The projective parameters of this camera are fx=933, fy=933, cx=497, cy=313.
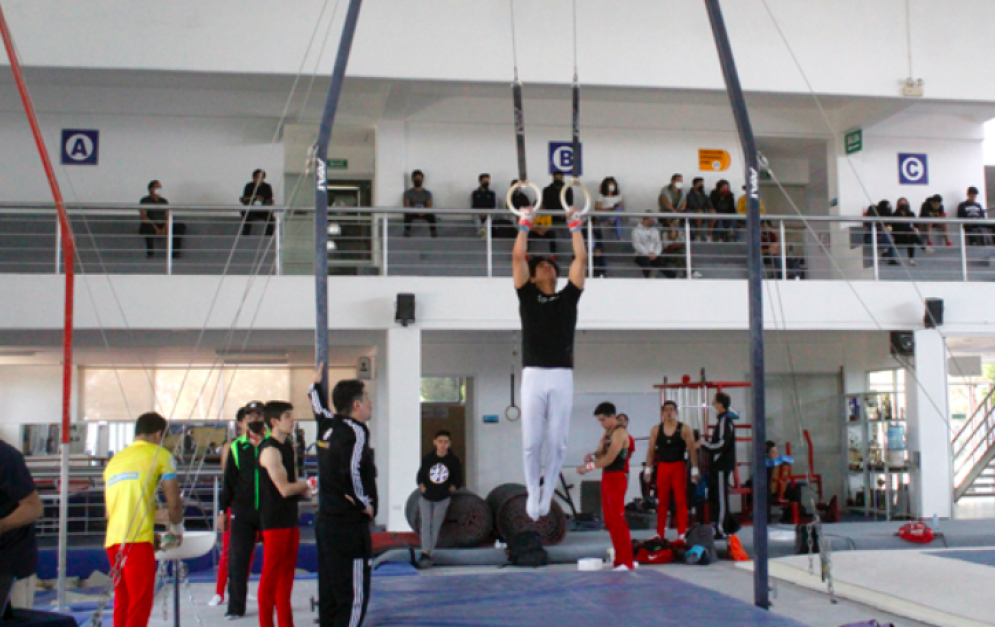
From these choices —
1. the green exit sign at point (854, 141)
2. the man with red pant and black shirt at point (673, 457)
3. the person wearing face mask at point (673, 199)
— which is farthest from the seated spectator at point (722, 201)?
the man with red pant and black shirt at point (673, 457)

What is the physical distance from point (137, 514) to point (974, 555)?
7.66 meters

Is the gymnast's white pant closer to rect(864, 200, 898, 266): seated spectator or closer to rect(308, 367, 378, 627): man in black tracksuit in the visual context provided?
rect(308, 367, 378, 627): man in black tracksuit

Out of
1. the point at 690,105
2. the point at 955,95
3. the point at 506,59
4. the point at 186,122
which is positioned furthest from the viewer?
the point at 690,105

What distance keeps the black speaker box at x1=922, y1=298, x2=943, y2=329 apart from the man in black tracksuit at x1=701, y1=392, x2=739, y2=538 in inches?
127

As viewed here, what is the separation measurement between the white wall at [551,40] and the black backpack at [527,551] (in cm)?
567

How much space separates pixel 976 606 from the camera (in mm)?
6605

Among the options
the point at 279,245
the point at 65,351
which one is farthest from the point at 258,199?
the point at 65,351

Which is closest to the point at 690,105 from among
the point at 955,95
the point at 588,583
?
the point at 955,95

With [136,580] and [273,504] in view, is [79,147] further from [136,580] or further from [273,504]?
[136,580]

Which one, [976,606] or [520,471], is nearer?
[976,606]

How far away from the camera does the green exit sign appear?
14.3 m

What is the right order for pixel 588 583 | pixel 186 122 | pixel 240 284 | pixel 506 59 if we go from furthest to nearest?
pixel 186 122
pixel 506 59
pixel 240 284
pixel 588 583

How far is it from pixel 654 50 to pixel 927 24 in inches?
155

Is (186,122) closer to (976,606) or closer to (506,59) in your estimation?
(506,59)
